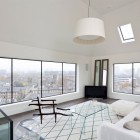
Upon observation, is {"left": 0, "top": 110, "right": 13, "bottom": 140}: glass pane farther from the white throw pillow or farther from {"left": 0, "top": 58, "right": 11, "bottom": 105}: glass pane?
the white throw pillow

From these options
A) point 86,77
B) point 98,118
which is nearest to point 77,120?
point 98,118

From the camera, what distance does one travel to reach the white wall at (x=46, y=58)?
14.9ft

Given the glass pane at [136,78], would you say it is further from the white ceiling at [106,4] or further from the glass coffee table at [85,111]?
the glass coffee table at [85,111]

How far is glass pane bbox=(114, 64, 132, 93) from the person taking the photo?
22.8 feet

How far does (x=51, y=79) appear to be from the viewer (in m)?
6.30

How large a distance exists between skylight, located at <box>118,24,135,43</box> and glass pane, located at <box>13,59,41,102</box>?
402cm

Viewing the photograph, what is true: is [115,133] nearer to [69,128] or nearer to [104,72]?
[69,128]

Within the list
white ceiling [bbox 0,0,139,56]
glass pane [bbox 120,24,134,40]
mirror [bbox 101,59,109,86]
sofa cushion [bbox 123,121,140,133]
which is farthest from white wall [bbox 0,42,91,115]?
sofa cushion [bbox 123,121,140,133]

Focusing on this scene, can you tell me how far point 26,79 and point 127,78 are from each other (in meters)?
5.10

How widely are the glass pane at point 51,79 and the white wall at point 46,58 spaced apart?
31 cm

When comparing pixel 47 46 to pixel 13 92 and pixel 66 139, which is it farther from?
pixel 66 139

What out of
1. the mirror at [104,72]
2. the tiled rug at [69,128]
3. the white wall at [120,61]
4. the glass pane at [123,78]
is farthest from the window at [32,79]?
the glass pane at [123,78]

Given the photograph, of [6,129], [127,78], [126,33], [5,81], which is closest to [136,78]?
[127,78]

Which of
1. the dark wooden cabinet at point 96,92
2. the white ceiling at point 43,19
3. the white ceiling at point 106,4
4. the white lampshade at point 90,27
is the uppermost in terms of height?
the white ceiling at point 106,4
